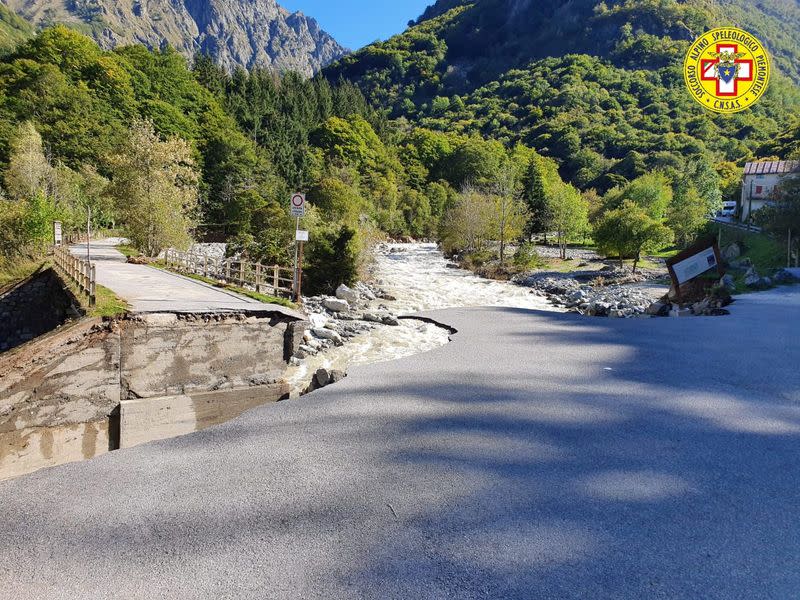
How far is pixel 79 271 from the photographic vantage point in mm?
11562

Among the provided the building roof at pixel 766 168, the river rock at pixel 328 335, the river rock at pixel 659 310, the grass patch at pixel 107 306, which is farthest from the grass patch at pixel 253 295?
the building roof at pixel 766 168

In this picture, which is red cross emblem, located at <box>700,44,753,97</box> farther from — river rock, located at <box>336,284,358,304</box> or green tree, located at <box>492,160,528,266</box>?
river rock, located at <box>336,284,358,304</box>

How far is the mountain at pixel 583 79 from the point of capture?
91312mm

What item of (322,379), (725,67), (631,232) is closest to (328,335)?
(322,379)

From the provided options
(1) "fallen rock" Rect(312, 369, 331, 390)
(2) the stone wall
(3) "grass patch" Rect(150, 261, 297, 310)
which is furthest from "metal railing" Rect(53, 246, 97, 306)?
(1) "fallen rock" Rect(312, 369, 331, 390)

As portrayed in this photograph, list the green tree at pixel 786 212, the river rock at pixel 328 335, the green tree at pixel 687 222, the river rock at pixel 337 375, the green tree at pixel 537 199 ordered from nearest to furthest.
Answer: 1. the river rock at pixel 337 375
2. the river rock at pixel 328 335
3. the green tree at pixel 786 212
4. the green tree at pixel 687 222
5. the green tree at pixel 537 199

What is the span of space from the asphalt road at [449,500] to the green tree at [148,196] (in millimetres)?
19040

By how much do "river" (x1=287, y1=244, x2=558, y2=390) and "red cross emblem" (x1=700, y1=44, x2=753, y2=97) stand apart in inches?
568

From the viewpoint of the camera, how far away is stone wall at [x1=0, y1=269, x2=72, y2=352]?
48.7 ft

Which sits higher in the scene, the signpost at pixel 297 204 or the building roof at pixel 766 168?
the building roof at pixel 766 168

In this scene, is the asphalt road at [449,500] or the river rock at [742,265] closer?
the asphalt road at [449,500]

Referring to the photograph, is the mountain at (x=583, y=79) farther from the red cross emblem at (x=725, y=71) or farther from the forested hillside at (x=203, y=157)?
the red cross emblem at (x=725, y=71)

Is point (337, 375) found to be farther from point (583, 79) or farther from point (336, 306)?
point (583, 79)

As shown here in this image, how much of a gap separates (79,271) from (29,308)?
6594 mm
